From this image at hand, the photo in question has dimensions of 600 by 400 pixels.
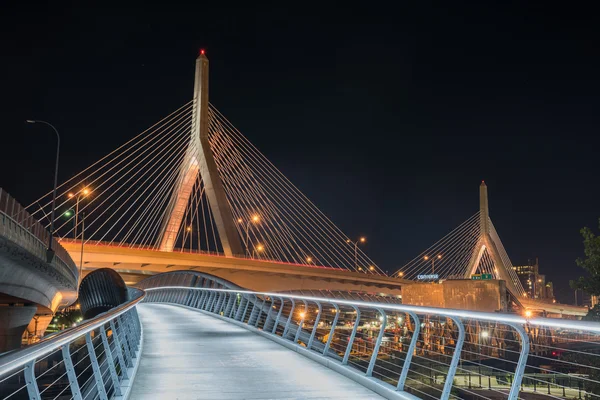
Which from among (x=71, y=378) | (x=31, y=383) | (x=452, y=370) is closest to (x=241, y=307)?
(x=452, y=370)

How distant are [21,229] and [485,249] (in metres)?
59.5

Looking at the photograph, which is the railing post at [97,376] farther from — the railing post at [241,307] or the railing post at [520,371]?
the railing post at [241,307]

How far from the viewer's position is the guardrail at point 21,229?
19.9 metres

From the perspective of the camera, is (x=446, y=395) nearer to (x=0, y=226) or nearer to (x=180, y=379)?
(x=180, y=379)

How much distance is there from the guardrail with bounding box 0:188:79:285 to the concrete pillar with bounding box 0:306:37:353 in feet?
14.5

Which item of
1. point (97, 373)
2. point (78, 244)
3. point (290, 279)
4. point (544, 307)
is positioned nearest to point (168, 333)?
point (97, 373)

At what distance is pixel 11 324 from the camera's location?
31.5 meters

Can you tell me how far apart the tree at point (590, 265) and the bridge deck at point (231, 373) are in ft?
86.0

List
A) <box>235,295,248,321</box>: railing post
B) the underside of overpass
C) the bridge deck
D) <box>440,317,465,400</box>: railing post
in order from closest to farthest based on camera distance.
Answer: <box>440,317,465,400</box>: railing post
the bridge deck
<box>235,295,248,321</box>: railing post
the underside of overpass

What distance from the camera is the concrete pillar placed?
30.8 metres

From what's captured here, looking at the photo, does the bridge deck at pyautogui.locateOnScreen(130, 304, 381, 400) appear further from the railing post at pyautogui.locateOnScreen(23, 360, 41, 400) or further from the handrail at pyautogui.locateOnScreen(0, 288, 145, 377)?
the railing post at pyautogui.locateOnScreen(23, 360, 41, 400)

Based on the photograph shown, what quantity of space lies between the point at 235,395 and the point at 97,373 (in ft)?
6.10

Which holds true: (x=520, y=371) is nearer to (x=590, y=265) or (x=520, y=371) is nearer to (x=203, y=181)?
(x=590, y=265)

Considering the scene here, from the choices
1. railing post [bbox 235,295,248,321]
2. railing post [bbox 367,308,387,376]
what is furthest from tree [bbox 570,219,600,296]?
railing post [bbox 367,308,387,376]
